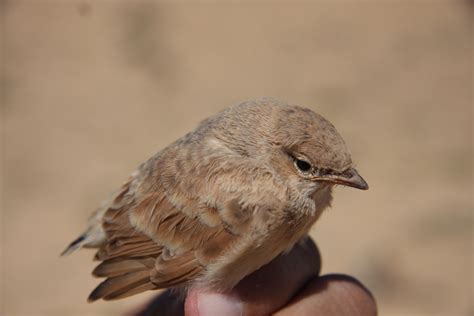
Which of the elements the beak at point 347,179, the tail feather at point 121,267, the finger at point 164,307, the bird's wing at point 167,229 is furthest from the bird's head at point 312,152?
the finger at point 164,307

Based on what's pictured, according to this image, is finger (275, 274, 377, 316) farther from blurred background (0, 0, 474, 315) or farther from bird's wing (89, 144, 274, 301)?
blurred background (0, 0, 474, 315)

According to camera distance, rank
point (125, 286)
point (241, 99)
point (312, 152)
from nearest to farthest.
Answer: point (312, 152)
point (125, 286)
point (241, 99)

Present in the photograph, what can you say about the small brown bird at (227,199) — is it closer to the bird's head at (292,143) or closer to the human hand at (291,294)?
the bird's head at (292,143)

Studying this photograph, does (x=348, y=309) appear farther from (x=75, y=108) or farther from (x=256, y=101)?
(x=75, y=108)

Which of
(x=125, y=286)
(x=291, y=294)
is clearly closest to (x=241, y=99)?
(x=291, y=294)

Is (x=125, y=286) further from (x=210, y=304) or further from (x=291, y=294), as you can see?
(x=291, y=294)

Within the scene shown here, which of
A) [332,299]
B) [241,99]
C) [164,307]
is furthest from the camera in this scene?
[241,99]

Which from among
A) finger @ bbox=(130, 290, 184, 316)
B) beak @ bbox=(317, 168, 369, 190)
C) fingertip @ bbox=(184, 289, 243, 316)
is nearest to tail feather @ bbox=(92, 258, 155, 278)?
fingertip @ bbox=(184, 289, 243, 316)
